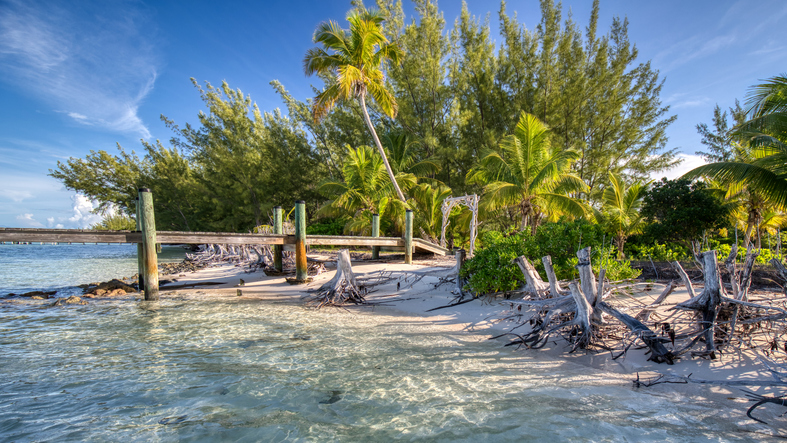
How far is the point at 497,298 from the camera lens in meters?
6.14

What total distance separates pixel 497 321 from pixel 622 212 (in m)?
9.87

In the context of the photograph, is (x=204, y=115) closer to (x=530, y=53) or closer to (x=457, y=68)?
(x=457, y=68)

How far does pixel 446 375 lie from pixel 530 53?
19.8 m

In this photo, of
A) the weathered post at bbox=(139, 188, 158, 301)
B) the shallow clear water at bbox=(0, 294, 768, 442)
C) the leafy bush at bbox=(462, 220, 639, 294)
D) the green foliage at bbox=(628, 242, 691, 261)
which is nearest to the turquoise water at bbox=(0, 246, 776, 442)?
the shallow clear water at bbox=(0, 294, 768, 442)

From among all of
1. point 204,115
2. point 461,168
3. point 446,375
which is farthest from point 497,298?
point 204,115

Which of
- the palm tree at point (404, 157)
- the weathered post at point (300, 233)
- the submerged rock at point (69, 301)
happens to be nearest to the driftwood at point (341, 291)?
the weathered post at point (300, 233)

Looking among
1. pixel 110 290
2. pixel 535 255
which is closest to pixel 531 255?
pixel 535 255

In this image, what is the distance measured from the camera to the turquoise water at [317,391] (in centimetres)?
261

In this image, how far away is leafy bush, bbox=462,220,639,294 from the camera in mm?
5855

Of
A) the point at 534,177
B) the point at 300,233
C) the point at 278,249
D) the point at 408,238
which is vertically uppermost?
the point at 534,177

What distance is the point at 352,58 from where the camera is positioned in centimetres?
1350

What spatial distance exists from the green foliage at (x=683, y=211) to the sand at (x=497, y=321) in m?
5.45

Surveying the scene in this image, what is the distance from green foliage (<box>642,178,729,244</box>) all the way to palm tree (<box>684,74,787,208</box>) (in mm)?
943

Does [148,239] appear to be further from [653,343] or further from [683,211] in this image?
[683,211]
